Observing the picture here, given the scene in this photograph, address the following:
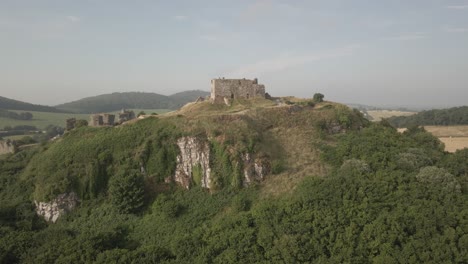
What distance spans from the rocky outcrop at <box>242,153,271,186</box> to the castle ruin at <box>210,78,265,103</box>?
1683 cm

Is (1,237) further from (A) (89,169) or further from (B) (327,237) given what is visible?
(B) (327,237)

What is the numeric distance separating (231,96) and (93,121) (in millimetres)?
22813

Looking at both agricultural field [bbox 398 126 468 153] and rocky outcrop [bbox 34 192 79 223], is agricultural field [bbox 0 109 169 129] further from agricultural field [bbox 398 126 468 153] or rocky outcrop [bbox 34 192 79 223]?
agricultural field [bbox 398 126 468 153]

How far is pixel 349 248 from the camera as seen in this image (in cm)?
2775

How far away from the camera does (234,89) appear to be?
5478cm

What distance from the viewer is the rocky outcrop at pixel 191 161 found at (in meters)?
40.0

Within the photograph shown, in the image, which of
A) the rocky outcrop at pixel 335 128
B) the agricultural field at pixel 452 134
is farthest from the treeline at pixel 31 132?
the agricultural field at pixel 452 134

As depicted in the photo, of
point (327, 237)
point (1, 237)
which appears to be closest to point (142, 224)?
point (1, 237)

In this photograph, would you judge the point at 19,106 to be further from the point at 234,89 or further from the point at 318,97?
the point at 318,97

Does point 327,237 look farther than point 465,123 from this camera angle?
No

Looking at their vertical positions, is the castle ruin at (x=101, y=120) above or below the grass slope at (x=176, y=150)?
above

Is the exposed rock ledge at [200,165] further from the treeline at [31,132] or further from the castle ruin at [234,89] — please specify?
the treeline at [31,132]

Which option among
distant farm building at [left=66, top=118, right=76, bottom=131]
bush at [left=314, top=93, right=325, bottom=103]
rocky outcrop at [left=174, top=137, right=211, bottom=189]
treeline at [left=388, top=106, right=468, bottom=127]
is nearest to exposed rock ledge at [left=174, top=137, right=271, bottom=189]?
rocky outcrop at [left=174, top=137, right=211, bottom=189]

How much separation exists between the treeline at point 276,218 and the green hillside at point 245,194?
0.12 meters
